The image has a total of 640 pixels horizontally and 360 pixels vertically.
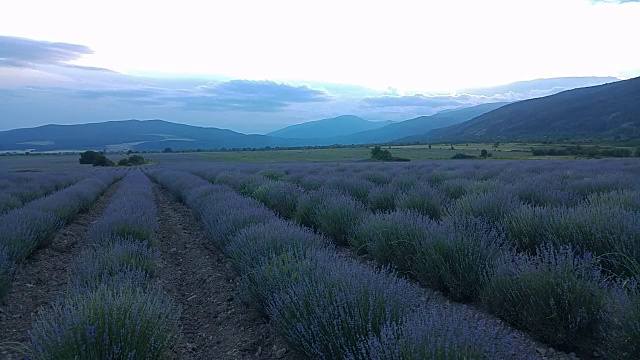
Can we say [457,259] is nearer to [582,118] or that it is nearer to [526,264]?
[526,264]

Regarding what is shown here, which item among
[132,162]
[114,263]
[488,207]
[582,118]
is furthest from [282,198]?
[582,118]

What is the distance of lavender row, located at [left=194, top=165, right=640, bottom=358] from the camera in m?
2.98

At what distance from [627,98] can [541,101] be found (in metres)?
47.2

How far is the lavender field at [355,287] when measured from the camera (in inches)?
105

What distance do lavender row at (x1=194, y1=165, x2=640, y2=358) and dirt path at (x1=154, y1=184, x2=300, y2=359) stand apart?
1.82 metres

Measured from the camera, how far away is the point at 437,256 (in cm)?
433

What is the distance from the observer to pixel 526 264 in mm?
3406

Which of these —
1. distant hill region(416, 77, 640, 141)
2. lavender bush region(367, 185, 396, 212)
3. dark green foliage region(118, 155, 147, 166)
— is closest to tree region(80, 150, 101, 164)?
dark green foliage region(118, 155, 147, 166)

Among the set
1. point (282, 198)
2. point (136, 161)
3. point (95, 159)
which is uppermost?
point (95, 159)

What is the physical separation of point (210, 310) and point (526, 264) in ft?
11.4

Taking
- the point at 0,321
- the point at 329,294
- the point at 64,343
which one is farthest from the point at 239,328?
the point at 0,321

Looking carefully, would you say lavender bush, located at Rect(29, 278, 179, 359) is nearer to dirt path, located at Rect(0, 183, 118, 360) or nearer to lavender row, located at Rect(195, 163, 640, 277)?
dirt path, located at Rect(0, 183, 118, 360)

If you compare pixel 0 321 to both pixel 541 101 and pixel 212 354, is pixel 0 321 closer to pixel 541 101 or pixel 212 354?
pixel 212 354

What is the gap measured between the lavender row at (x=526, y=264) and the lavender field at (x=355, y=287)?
2 centimetres
